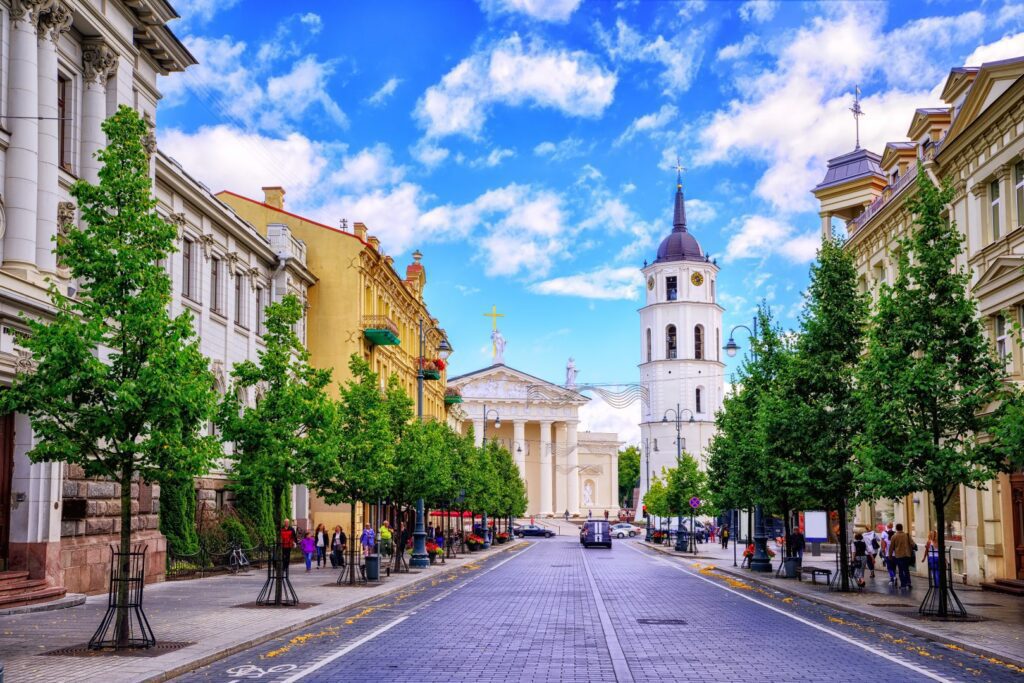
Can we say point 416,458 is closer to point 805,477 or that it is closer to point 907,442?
point 805,477

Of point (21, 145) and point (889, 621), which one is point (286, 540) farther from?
point (889, 621)

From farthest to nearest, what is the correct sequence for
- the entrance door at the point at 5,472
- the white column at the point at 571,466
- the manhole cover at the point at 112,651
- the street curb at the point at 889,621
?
the white column at the point at 571,466 < the entrance door at the point at 5,472 < the street curb at the point at 889,621 < the manhole cover at the point at 112,651

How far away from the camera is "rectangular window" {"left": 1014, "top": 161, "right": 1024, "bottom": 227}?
27.3 meters

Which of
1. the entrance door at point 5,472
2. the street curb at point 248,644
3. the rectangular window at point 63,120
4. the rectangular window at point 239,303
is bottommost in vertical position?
the street curb at point 248,644

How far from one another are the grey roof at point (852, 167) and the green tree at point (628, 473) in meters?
140

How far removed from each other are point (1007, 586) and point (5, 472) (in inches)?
906

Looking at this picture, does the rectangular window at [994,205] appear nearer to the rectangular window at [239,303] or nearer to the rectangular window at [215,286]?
the rectangular window at [215,286]

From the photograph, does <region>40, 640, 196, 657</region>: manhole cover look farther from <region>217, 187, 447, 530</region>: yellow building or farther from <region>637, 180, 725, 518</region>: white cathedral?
<region>637, 180, 725, 518</region>: white cathedral

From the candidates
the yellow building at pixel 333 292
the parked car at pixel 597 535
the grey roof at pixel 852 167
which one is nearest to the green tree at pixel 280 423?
the yellow building at pixel 333 292

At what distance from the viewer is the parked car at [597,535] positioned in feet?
228

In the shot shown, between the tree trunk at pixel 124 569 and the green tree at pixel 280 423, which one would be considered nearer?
the tree trunk at pixel 124 569

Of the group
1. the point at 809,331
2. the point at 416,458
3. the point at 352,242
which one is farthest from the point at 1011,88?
the point at 352,242

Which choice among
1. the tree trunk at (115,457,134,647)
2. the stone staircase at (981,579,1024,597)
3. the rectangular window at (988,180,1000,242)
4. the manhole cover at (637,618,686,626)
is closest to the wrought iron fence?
the manhole cover at (637,618,686,626)

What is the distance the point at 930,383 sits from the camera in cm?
2122
